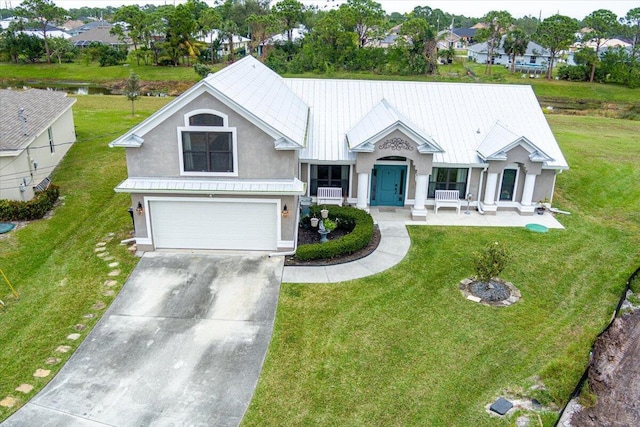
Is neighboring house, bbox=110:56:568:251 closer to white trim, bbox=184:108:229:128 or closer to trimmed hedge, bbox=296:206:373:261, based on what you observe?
white trim, bbox=184:108:229:128

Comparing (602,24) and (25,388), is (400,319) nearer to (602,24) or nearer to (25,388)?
(25,388)

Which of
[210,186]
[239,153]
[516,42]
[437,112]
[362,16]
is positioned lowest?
[210,186]

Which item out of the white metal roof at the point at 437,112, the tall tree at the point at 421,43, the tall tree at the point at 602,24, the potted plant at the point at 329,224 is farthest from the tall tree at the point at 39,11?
the tall tree at the point at 602,24

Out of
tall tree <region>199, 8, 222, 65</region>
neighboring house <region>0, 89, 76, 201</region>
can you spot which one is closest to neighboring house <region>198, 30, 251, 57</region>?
tall tree <region>199, 8, 222, 65</region>

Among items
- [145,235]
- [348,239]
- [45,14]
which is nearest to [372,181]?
[348,239]

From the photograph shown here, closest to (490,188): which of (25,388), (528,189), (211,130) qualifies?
(528,189)
